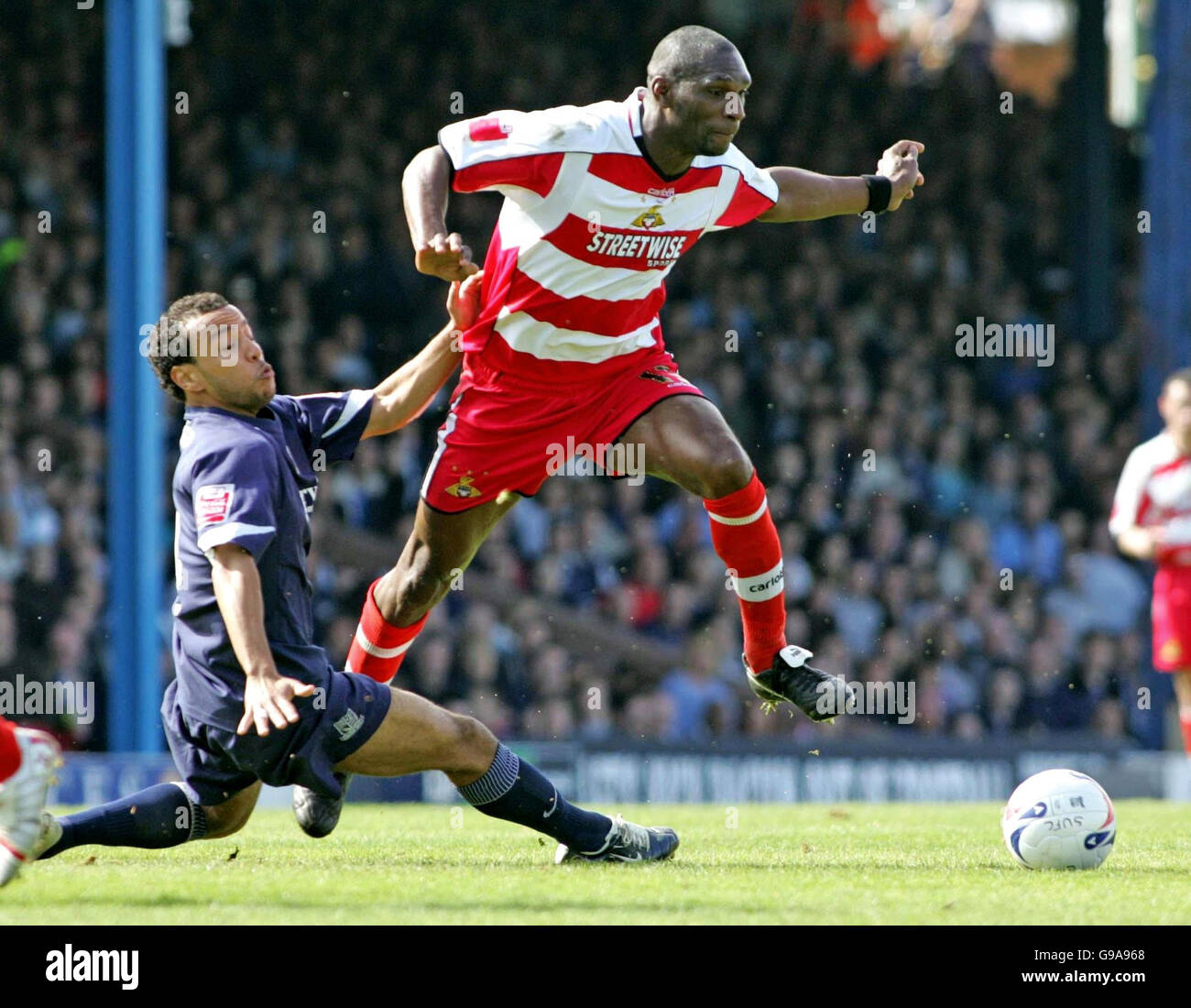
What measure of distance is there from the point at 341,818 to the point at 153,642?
3.16 meters

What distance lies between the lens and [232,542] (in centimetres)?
473

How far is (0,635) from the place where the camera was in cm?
1105

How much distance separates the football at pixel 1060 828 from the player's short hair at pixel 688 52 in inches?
102

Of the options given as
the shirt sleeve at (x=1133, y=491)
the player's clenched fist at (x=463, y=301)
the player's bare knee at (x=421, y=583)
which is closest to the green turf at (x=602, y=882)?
the player's bare knee at (x=421, y=583)

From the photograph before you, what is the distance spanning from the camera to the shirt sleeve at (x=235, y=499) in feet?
15.6

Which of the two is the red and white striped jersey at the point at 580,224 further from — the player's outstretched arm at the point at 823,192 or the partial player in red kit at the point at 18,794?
the partial player in red kit at the point at 18,794

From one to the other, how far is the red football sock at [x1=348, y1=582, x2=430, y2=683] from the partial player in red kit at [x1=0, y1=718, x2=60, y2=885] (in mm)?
2002

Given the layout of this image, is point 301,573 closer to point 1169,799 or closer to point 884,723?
point 1169,799

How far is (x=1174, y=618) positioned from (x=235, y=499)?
19.4ft

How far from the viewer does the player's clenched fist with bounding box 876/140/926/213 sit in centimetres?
671

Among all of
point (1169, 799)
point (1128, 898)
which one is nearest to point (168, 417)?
point (1169, 799)

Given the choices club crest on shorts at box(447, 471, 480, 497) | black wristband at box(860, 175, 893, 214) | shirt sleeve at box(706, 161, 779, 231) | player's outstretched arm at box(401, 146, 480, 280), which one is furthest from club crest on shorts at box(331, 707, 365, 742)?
black wristband at box(860, 175, 893, 214)

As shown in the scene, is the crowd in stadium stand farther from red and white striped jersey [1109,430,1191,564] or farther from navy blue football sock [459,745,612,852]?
navy blue football sock [459,745,612,852]

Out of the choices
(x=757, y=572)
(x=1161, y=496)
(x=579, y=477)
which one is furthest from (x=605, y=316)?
(x=579, y=477)
